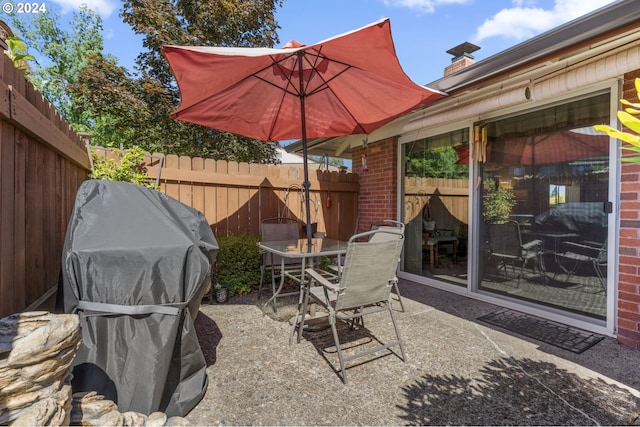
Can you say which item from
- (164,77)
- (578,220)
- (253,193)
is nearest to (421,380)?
(578,220)

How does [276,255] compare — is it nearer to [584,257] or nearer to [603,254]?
[584,257]

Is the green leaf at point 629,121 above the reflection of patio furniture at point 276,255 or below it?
above

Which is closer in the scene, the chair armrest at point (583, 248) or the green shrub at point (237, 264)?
the chair armrest at point (583, 248)

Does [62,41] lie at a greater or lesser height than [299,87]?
greater

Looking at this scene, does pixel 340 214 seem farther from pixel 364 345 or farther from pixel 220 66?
pixel 220 66

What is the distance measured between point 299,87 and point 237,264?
2269mm

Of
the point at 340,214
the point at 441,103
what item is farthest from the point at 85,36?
the point at 441,103

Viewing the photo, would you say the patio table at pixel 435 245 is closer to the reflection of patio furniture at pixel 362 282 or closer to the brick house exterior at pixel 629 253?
the brick house exterior at pixel 629 253

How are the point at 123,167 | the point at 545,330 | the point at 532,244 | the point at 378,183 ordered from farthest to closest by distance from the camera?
the point at 378,183, the point at 123,167, the point at 532,244, the point at 545,330

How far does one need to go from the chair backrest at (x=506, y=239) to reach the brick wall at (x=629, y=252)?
899 millimetres

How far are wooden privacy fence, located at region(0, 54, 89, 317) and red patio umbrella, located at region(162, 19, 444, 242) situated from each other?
95cm

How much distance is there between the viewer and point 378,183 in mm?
5320

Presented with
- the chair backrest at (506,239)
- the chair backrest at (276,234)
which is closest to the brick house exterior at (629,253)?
the chair backrest at (506,239)

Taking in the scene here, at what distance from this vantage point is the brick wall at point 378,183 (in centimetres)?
503
